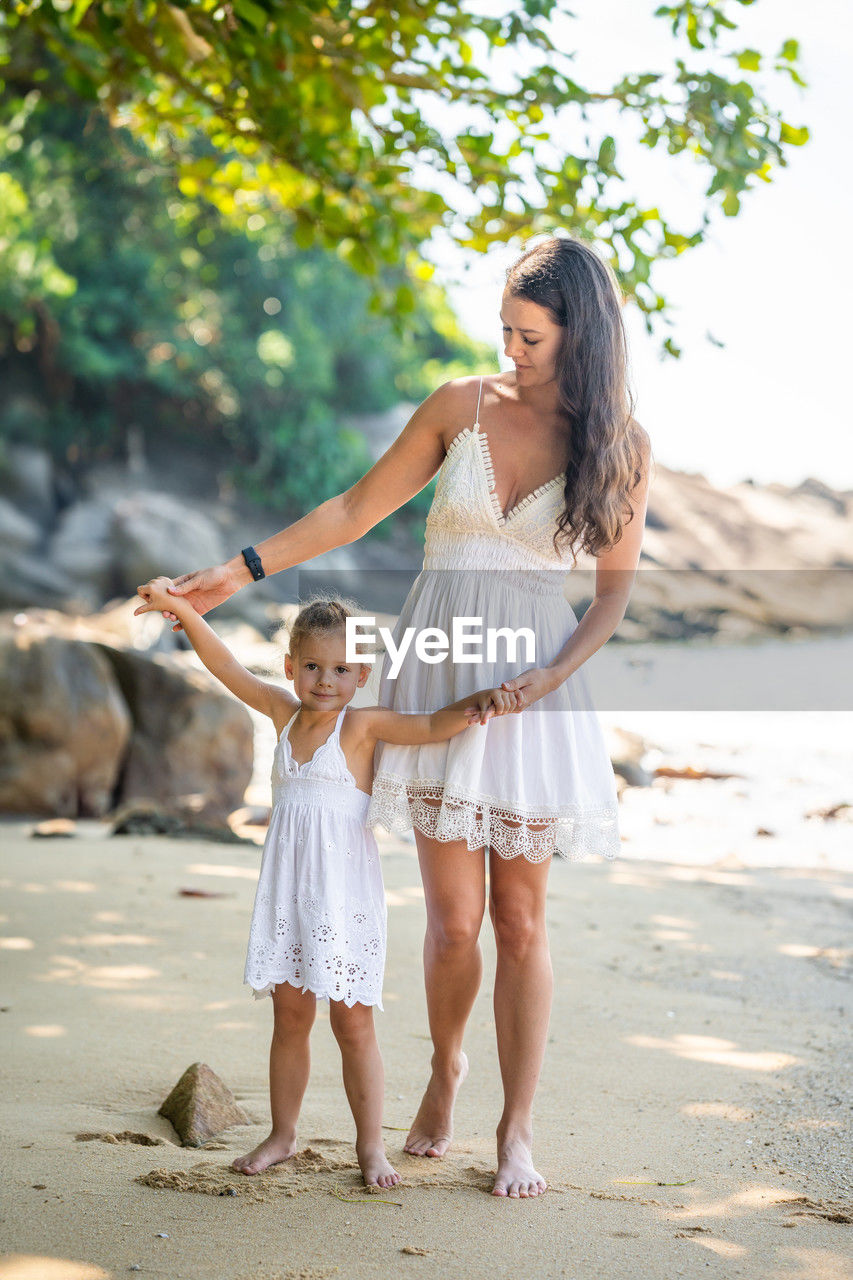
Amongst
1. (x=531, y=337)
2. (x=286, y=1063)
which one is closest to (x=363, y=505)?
(x=531, y=337)

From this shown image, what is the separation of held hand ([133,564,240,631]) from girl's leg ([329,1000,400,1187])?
2.99 ft

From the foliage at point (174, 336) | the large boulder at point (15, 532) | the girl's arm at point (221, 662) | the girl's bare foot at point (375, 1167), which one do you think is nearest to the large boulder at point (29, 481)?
the foliage at point (174, 336)

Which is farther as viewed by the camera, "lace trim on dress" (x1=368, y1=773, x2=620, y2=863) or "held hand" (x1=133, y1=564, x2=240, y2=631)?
"held hand" (x1=133, y1=564, x2=240, y2=631)

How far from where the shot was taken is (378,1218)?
2352mm

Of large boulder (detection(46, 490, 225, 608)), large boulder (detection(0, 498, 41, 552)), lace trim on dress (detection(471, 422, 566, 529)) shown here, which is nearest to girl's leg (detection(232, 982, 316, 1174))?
lace trim on dress (detection(471, 422, 566, 529))

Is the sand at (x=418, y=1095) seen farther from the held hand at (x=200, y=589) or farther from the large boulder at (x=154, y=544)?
the large boulder at (x=154, y=544)

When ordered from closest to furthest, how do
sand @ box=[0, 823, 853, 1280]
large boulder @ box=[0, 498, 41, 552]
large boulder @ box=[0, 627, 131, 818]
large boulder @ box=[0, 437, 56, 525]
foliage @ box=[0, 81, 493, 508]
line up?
sand @ box=[0, 823, 853, 1280]
large boulder @ box=[0, 627, 131, 818]
large boulder @ box=[0, 498, 41, 552]
foliage @ box=[0, 81, 493, 508]
large boulder @ box=[0, 437, 56, 525]

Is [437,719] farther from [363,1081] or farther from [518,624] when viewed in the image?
[363,1081]

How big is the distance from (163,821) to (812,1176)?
436cm

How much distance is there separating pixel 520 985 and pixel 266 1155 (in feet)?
2.05

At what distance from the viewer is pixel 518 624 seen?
2.73 meters

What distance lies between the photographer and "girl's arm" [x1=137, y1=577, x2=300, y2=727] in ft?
8.95

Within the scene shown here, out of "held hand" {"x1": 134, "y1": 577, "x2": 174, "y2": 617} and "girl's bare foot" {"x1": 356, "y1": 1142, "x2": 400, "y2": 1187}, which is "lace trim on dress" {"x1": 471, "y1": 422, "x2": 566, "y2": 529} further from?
"girl's bare foot" {"x1": 356, "y1": 1142, "x2": 400, "y2": 1187}

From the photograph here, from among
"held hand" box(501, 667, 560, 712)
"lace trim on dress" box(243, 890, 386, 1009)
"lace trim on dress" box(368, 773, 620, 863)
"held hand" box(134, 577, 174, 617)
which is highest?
"held hand" box(134, 577, 174, 617)
